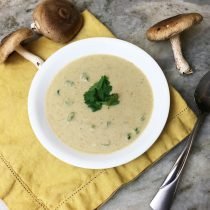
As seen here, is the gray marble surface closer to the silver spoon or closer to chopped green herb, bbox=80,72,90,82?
the silver spoon

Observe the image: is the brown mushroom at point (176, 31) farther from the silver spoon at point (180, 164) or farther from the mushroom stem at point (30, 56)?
the mushroom stem at point (30, 56)

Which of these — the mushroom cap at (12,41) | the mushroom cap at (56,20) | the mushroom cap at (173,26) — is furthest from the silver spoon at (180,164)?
the mushroom cap at (12,41)

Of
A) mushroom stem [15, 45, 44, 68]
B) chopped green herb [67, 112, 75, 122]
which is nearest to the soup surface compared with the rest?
chopped green herb [67, 112, 75, 122]

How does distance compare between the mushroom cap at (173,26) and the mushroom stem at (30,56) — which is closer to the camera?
the mushroom cap at (173,26)

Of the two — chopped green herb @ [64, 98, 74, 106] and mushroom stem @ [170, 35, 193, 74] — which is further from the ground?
chopped green herb @ [64, 98, 74, 106]

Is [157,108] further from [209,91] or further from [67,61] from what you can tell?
[67,61]

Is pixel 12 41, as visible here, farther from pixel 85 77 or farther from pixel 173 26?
pixel 173 26

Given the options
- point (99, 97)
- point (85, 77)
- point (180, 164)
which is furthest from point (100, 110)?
point (180, 164)

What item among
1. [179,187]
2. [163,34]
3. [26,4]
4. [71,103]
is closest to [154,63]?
[163,34]
